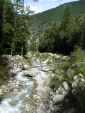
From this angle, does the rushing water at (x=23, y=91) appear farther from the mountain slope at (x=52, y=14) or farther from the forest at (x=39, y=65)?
the mountain slope at (x=52, y=14)

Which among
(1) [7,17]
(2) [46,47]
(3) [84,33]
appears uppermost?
(1) [7,17]

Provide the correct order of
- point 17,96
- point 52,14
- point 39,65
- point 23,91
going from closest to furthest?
1. point 17,96
2. point 23,91
3. point 39,65
4. point 52,14

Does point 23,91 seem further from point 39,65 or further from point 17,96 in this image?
point 39,65

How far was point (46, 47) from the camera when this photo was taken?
15172mm

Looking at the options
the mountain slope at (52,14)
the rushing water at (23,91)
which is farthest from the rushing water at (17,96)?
the mountain slope at (52,14)

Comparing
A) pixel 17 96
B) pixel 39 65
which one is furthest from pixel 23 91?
pixel 39 65

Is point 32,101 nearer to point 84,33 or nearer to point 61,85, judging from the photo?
point 61,85

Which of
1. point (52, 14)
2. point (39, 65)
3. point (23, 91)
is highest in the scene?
Result: point (52, 14)

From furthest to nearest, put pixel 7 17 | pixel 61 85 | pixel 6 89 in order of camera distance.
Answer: pixel 7 17 → pixel 6 89 → pixel 61 85

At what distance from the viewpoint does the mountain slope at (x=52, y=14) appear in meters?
13.5

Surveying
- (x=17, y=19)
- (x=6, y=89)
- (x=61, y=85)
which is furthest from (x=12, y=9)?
(x=61, y=85)

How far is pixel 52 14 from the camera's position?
14.6 metres

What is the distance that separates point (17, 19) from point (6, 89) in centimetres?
567

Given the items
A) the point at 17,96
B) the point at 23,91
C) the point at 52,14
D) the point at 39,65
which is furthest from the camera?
the point at 52,14
